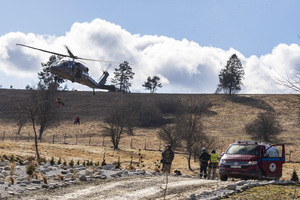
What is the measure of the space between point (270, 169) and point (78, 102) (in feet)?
294

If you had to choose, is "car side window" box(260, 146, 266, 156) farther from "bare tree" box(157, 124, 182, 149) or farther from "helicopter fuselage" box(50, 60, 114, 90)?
"bare tree" box(157, 124, 182, 149)

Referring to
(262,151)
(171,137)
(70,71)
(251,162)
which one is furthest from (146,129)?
(251,162)

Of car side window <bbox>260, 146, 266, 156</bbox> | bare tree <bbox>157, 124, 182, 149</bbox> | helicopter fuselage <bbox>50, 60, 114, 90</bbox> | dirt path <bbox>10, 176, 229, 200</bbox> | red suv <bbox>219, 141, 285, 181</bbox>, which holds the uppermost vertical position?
helicopter fuselage <bbox>50, 60, 114, 90</bbox>

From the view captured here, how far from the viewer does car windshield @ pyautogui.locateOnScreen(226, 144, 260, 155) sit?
19.5m

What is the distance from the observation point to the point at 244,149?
65.2 ft

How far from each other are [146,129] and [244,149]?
60207mm

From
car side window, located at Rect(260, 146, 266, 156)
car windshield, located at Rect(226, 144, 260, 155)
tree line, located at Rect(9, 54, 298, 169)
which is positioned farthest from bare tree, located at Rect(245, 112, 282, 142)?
car side window, located at Rect(260, 146, 266, 156)

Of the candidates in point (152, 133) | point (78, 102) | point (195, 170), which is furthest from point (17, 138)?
point (195, 170)

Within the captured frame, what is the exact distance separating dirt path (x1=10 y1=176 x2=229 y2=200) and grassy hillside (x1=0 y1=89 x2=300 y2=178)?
82.3 feet

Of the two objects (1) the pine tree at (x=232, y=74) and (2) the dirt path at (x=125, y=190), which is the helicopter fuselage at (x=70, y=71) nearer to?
(2) the dirt path at (x=125, y=190)

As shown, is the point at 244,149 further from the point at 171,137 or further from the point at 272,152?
the point at 171,137

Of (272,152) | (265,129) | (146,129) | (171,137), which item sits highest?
(265,129)

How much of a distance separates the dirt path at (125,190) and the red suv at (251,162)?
2.94 m

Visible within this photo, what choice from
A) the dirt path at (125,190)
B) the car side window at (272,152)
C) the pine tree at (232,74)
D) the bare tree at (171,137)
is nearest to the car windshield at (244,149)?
the car side window at (272,152)
